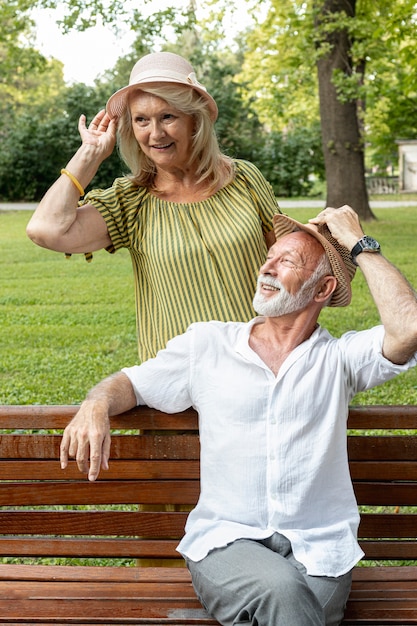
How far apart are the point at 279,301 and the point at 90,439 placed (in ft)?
2.33

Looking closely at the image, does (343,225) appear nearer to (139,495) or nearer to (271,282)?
(271,282)

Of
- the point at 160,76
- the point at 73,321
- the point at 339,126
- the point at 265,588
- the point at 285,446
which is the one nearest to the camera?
the point at 265,588

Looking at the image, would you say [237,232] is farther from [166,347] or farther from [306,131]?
[306,131]

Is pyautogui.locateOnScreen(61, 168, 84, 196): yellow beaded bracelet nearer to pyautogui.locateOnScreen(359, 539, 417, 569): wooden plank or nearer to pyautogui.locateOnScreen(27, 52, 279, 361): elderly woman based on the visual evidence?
pyautogui.locateOnScreen(27, 52, 279, 361): elderly woman

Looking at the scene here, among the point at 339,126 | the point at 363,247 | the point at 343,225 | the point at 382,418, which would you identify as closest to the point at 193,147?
the point at 343,225

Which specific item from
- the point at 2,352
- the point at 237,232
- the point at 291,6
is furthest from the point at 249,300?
the point at 291,6

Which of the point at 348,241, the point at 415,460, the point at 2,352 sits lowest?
the point at 2,352

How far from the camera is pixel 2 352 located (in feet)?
27.6

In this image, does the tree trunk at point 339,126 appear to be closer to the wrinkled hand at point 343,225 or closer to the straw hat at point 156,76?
the straw hat at point 156,76

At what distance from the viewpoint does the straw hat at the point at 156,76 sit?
3.13m

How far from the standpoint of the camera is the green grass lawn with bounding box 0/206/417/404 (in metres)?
7.12

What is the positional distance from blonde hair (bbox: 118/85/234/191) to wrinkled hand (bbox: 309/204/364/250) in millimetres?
463

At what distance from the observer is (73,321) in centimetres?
975

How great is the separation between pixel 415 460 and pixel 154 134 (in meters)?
1.44
